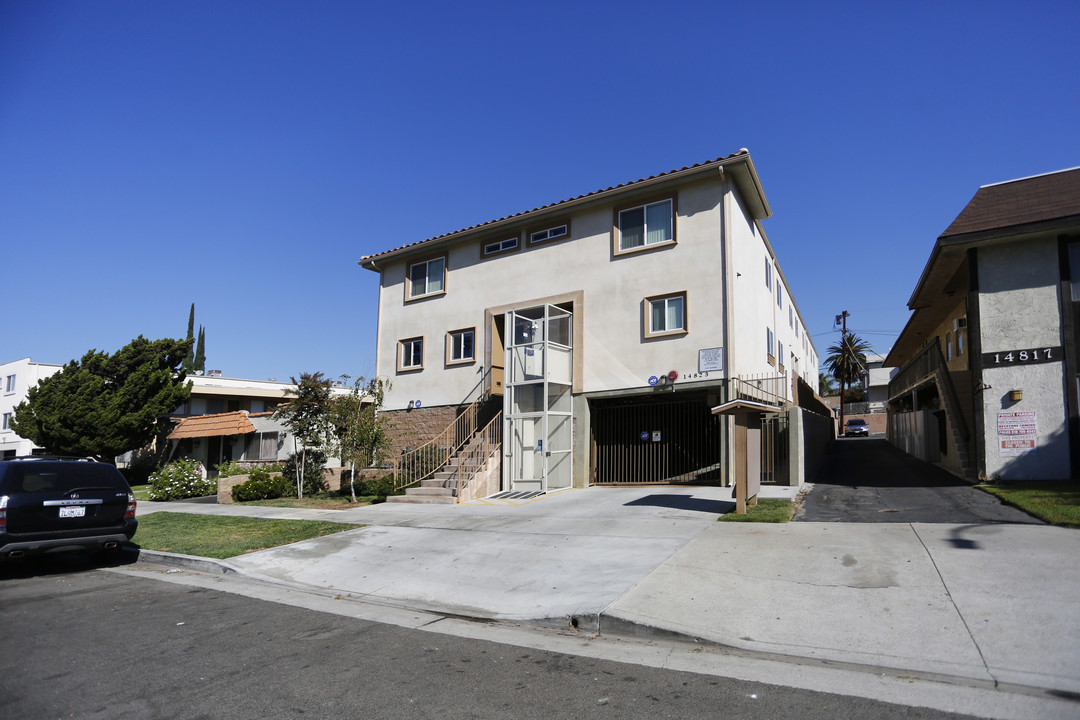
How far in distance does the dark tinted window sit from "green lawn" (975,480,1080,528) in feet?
44.7

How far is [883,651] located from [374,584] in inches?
233

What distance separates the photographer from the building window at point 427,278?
72.9ft

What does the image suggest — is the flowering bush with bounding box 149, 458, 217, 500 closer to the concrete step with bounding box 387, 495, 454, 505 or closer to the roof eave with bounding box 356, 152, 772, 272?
the concrete step with bounding box 387, 495, 454, 505

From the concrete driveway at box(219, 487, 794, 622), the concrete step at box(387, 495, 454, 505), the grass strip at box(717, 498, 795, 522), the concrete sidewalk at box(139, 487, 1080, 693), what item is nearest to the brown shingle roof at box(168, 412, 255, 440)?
the concrete step at box(387, 495, 454, 505)

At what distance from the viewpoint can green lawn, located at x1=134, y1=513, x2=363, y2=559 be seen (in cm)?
1120

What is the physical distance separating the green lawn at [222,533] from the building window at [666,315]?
8805 mm

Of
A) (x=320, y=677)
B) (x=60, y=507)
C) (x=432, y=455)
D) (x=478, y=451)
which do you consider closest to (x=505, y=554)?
(x=320, y=677)

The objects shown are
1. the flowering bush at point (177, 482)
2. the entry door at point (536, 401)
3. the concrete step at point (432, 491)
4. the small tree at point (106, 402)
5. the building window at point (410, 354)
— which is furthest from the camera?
the small tree at point (106, 402)

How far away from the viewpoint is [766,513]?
10.8 metres

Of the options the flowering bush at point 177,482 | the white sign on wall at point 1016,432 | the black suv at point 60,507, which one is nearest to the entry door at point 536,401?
the black suv at point 60,507

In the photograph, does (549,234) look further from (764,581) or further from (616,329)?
(764,581)

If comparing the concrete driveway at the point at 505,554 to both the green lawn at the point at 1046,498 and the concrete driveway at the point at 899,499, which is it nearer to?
the concrete driveway at the point at 899,499

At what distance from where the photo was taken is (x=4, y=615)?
7.04 meters

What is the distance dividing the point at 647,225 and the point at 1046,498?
34.6ft
